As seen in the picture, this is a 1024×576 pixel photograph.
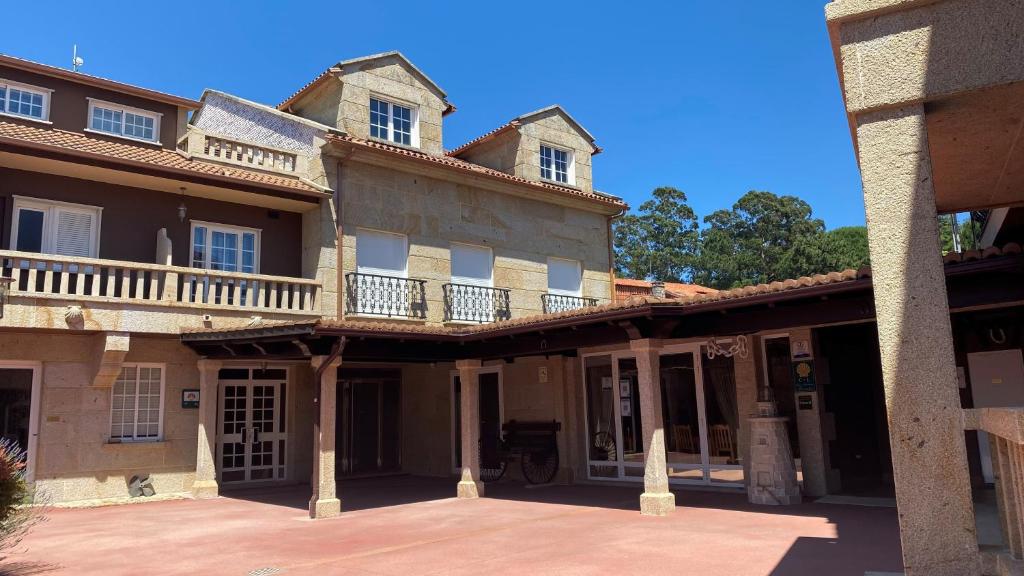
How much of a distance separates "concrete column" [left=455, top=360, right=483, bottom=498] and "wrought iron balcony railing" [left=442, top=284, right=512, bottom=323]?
3.34 metres

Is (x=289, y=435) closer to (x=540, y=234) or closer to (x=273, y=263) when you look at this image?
(x=273, y=263)

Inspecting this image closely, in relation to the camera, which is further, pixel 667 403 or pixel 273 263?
pixel 273 263

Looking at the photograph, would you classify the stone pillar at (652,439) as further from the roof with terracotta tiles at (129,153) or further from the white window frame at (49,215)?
the white window frame at (49,215)

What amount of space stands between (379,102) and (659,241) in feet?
137

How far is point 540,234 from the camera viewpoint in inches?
711

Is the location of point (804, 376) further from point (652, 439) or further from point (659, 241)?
point (659, 241)

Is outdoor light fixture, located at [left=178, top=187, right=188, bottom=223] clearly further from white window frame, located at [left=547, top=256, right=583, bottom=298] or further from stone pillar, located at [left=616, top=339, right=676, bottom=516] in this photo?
stone pillar, located at [left=616, top=339, right=676, bottom=516]

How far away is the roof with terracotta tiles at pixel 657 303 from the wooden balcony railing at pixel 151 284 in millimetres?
1007

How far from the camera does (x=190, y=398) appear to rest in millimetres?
13445

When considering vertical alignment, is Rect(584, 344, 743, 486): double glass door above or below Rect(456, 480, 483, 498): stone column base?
above

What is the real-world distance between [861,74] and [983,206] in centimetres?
263

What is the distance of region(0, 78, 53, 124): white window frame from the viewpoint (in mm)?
13414

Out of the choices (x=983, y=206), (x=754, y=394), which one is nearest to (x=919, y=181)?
(x=983, y=206)

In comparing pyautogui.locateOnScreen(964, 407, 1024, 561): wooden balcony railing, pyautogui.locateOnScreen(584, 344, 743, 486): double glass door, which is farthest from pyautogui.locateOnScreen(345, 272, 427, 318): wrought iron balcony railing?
pyautogui.locateOnScreen(964, 407, 1024, 561): wooden balcony railing
